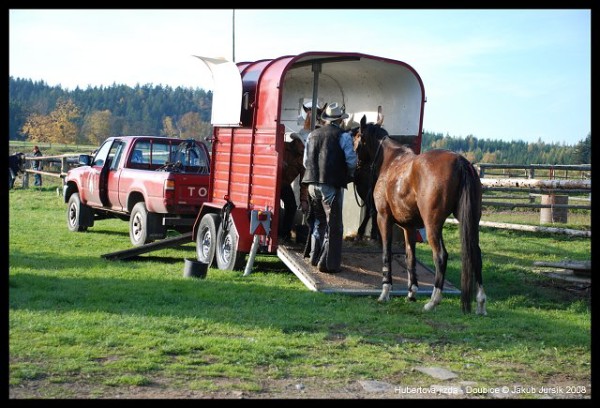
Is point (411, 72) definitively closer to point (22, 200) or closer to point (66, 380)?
point (66, 380)

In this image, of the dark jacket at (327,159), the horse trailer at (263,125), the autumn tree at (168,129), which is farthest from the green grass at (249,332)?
the autumn tree at (168,129)

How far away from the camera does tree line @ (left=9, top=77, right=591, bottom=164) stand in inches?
969

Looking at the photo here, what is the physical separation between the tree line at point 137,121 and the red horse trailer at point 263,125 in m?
10.2

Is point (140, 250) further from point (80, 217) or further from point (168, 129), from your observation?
point (168, 129)

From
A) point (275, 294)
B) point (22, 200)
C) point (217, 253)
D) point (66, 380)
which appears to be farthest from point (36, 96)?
point (66, 380)

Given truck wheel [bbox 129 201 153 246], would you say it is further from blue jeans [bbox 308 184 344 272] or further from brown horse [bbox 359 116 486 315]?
brown horse [bbox 359 116 486 315]

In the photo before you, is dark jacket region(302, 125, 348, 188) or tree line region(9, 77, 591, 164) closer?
dark jacket region(302, 125, 348, 188)

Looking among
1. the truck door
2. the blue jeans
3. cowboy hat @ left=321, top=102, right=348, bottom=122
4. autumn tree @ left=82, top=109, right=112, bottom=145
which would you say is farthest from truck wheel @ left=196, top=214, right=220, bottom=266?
autumn tree @ left=82, top=109, right=112, bottom=145

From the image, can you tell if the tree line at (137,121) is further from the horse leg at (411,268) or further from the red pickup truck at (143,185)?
the horse leg at (411,268)

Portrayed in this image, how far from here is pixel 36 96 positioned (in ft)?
115

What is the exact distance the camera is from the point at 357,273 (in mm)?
10406

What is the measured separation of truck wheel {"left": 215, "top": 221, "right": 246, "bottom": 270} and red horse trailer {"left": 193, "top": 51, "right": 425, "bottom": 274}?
0.05 feet

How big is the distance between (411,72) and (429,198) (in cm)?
290

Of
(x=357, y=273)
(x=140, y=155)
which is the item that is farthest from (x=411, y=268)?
(x=140, y=155)
